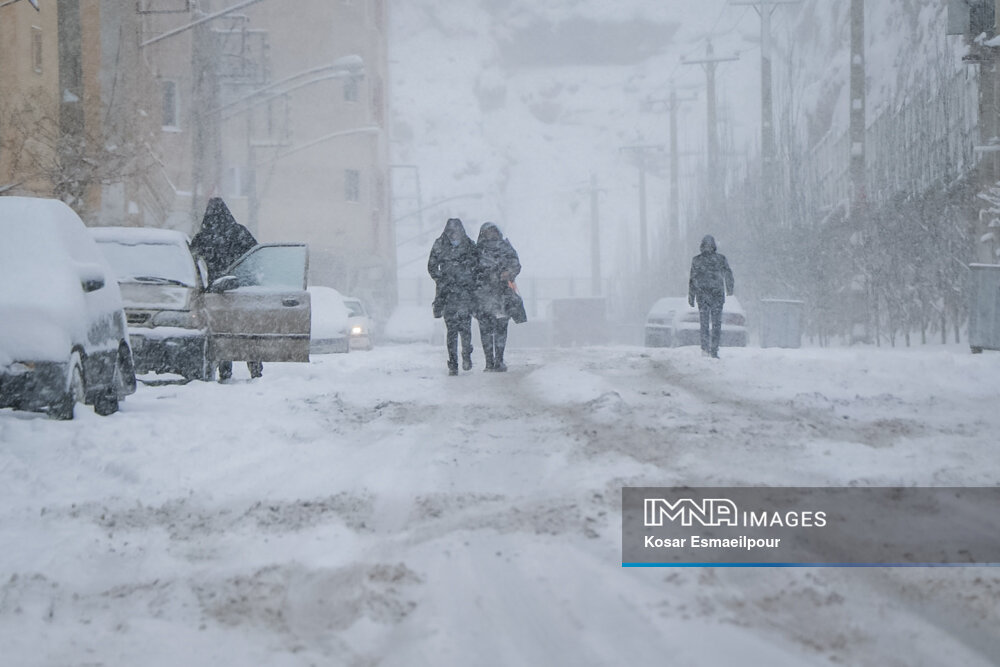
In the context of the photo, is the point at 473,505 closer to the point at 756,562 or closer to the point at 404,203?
the point at 756,562

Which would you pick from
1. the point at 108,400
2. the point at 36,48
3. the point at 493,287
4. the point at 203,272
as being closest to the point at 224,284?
the point at 203,272

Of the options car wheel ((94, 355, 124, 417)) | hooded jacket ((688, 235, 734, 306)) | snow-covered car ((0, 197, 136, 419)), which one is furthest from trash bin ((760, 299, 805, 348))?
car wheel ((94, 355, 124, 417))

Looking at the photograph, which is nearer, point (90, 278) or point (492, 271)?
point (90, 278)

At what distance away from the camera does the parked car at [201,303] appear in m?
11.1

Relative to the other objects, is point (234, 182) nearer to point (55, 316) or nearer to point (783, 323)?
point (783, 323)

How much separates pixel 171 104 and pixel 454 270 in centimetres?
2885

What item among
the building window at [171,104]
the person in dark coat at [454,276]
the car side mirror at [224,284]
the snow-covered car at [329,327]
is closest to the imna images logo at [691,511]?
the car side mirror at [224,284]

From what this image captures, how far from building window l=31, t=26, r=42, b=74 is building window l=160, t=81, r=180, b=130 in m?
13.5

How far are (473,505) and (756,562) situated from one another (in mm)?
1441

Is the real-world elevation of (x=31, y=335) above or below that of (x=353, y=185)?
below

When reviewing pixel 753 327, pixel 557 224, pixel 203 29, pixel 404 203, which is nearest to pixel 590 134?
pixel 557 224

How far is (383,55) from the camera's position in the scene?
51812mm

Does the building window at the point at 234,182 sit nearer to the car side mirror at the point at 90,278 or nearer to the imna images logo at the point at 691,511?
the car side mirror at the point at 90,278

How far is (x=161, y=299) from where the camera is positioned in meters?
11.2
